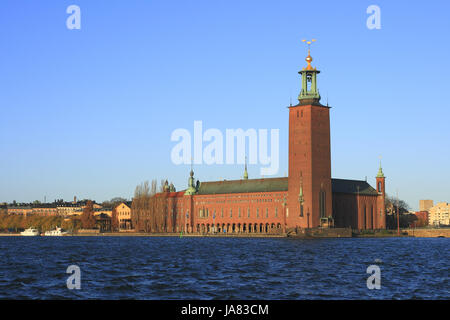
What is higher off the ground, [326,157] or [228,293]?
[326,157]

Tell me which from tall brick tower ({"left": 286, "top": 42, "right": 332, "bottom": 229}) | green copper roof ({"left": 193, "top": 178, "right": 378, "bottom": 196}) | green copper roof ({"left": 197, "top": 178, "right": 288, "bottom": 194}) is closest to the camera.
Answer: tall brick tower ({"left": 286, "top": 42, "right": 332, "bottom": 229})

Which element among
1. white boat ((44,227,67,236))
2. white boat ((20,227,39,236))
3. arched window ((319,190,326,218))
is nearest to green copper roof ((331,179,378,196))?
arched window ((319,190,326,218))

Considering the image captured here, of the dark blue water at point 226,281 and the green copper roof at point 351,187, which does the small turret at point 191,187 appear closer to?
the green copper roof at point 351,187

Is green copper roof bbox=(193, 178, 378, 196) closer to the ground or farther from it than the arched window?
farther from it

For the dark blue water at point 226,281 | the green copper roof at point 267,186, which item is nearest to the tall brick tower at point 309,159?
the green copper roof at point 267,186

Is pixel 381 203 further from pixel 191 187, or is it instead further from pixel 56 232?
pixel 56 232

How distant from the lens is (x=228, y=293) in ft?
92.1

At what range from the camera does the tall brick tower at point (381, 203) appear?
145625 mm

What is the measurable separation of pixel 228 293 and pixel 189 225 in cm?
12652

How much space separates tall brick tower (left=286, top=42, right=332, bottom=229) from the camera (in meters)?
123

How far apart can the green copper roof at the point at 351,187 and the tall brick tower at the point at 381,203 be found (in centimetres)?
137

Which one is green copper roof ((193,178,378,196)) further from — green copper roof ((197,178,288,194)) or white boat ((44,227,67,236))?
white boat ((44,227,67,236))
